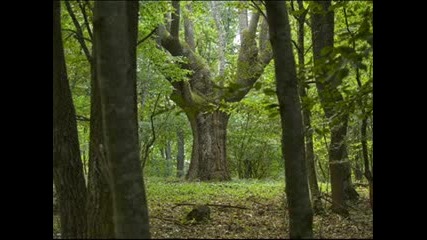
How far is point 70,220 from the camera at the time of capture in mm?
5234

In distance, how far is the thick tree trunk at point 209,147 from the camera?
1730cm

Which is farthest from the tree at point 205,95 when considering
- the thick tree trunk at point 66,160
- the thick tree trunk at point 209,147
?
the thick tree trunk at point 66,160

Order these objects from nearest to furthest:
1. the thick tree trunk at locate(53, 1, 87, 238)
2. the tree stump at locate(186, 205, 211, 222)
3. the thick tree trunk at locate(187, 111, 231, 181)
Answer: the thick tree trunk at locate(53, 1, 87, 238) → the tree stump at locate(186, 205, 211, 222) → the thick tree trunk at locate(187, 111, 231, 181)

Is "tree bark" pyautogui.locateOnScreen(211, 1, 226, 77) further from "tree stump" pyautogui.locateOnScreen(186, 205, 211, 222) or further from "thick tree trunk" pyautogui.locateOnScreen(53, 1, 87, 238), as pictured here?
"thick tree trunk" pyautogui.locateOnScreen(53, 1, 87, 238)

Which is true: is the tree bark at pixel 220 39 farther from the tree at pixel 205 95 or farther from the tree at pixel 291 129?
the tree at pixel 291 129

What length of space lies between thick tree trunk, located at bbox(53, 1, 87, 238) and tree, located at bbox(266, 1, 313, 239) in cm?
225

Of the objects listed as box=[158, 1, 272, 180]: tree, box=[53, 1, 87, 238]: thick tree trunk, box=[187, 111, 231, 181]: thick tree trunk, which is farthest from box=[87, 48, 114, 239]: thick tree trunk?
box=[187, 111, 231, 181]: thick tree trunk

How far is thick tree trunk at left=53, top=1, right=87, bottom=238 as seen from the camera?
17.2 feet

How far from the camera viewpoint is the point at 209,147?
687 inches

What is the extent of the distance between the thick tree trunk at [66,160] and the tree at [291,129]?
2248mm
